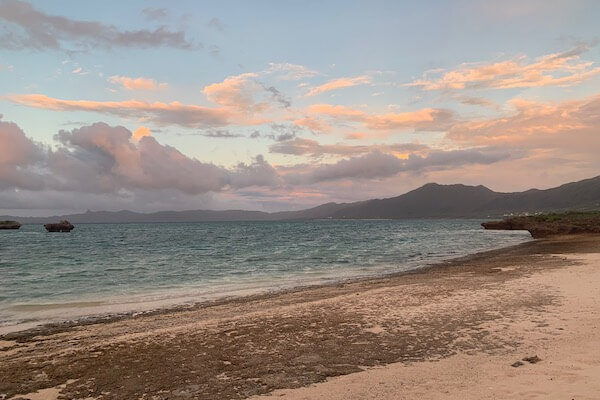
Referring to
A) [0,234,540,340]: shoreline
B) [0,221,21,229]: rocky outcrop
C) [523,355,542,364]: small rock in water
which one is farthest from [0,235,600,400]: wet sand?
[0,221,21,229]: rocky outcrop

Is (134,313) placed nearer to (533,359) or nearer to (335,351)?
(335,351)

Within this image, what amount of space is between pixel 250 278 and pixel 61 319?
48.1 feet

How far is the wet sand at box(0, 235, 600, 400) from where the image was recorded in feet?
27.8

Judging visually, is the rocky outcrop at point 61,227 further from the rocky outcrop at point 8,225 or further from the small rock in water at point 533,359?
the small rock in water at point 533,359

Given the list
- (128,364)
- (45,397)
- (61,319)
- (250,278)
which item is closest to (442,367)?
(128,364)

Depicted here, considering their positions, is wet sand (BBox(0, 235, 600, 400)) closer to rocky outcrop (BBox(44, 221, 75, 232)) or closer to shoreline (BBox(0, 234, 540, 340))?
shoreline (BBox(0, 234, 540, 340))

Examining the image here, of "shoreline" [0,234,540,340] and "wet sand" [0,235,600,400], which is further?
"shoreline" [0,234,540,340]

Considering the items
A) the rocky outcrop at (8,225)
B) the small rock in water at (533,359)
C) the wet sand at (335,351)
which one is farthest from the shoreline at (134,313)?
the rocky outcrop at (8,225)

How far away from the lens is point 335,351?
11.1m

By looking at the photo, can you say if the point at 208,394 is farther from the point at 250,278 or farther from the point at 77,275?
the point at 77,275

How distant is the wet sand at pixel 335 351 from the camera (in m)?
8.48

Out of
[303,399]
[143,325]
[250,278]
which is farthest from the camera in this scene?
[250,278]

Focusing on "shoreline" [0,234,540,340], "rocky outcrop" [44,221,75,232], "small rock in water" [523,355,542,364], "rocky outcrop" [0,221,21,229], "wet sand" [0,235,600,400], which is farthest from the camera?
"rocky outcrop" [0,221,21,229]

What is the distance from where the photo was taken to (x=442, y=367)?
936cm
